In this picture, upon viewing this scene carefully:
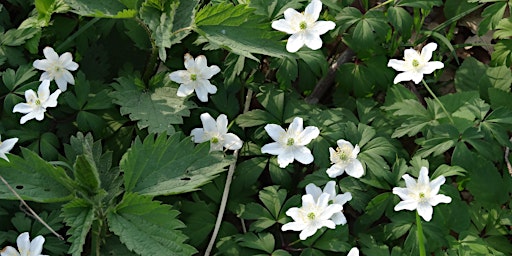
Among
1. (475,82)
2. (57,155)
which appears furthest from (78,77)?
(475,82)

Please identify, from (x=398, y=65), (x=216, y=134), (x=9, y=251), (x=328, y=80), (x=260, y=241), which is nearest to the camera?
(x=9, y=251)

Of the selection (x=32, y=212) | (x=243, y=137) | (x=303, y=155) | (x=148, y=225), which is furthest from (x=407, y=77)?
(x=32, y=212)

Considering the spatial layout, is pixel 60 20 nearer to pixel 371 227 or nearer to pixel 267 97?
pixel 267 97

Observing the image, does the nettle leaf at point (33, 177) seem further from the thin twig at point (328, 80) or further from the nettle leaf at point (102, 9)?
the thin twig at point (328, 80)

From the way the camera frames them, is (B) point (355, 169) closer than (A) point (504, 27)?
Yes

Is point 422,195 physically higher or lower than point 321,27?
lower

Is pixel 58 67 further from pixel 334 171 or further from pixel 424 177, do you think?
pixel 424 177

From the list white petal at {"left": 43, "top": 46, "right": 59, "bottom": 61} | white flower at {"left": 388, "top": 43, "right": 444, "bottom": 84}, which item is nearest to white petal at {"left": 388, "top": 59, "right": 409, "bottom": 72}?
white flower at {"left": 388, "top": 43, "right": 444, "bottom": 84}
